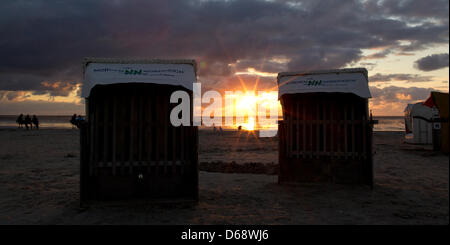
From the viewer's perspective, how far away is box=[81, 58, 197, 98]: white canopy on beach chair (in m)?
5.77

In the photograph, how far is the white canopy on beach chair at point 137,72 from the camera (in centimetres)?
577

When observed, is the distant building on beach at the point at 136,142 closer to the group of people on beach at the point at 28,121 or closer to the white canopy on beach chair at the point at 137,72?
the white canopy on beach chair at the point at 137,72

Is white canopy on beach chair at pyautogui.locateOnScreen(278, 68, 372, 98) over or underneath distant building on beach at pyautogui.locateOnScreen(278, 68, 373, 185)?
over

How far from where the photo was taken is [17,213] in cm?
586

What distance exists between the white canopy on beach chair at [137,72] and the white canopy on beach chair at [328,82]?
3017mm

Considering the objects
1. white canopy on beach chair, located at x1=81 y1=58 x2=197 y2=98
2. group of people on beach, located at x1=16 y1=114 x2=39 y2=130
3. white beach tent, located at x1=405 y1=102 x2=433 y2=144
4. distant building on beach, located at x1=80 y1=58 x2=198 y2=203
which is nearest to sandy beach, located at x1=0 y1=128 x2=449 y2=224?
distant building on beach, located at x1=80 y1=58 x2=198 y2=203

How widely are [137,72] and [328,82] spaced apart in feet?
15.8

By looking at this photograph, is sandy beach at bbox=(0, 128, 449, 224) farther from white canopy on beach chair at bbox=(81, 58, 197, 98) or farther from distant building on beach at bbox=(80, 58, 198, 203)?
white canopy on beach chair at bbox=(81, 58, 197, 98)

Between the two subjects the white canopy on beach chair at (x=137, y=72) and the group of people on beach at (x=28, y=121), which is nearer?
the white canopy on beach chair at (x=137, y=72)

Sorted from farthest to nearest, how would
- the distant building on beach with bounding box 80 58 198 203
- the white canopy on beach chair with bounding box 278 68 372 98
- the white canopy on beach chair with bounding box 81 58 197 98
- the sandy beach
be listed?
the white canopy on beach chair with bounding box 278 68 372 98, the distant building on beach with bounding box 80 58 198 203, the white canopy on beach chair with bounding box 81 58 197 98, the sandy beach

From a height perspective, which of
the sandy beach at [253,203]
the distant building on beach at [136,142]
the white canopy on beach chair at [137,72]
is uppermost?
the white canopy on beach chair at [137,72]

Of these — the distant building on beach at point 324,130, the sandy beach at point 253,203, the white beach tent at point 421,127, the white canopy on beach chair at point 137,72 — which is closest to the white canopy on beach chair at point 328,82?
the distant building on beach at point 324,130

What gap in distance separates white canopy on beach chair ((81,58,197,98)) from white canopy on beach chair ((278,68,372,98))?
3017 millimetres

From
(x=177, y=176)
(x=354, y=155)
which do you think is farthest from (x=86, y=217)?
(x=354, y=155)
